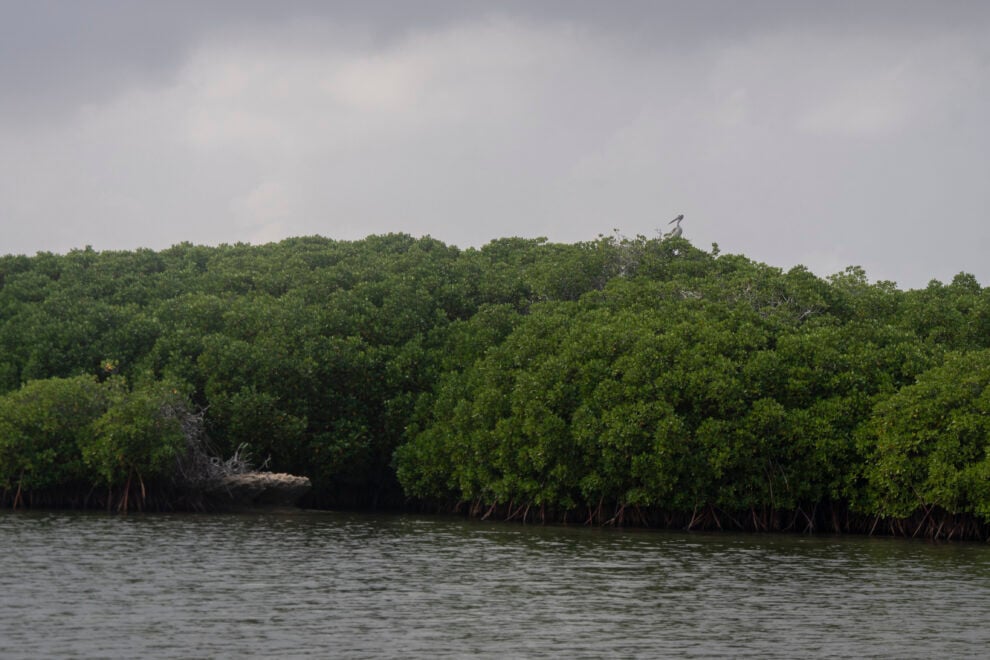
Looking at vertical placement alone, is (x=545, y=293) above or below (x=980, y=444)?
above

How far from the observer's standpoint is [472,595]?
78.4ft

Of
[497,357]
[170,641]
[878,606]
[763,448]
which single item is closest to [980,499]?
[763,448]

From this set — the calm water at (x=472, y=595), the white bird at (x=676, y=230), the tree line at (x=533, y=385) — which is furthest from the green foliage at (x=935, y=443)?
the white bird at (x=676, y=230)

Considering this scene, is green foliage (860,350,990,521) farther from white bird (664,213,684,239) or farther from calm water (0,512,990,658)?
white bird (664,213,684,239)

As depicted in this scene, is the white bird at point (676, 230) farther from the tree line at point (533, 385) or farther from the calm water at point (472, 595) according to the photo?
the calm water at point (472, 595)

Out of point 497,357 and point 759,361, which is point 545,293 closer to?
point 497,357

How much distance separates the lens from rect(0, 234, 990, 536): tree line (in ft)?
124

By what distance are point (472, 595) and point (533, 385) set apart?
17270 millimetres

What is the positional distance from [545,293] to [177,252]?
68.7ft

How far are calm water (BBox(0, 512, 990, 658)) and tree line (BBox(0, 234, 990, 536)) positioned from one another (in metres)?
2.96

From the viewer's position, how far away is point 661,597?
944 inches

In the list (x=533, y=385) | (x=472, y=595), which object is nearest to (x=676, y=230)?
(x=533, y=385)

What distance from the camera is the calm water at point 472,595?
18938 mm

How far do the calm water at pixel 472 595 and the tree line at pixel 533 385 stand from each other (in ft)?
9.72
